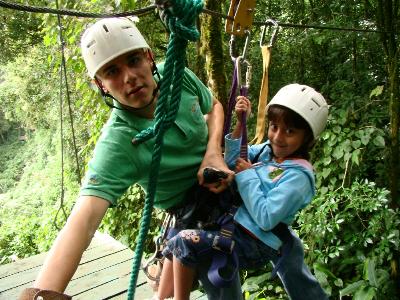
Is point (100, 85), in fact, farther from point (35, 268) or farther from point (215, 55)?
point (35, 268)

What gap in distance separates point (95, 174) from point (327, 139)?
80.6 inches

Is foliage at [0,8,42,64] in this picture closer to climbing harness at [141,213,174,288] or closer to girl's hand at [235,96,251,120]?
climbing harness at [141,213,174,288]

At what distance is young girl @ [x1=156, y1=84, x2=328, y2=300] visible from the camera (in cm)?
109

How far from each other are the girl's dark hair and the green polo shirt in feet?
0.75

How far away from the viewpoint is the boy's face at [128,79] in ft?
3.23

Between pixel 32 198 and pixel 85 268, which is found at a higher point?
pixel 85 268

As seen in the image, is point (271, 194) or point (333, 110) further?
point (333, 110)

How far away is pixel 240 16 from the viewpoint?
1.23 m

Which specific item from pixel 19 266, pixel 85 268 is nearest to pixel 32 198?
pixel 19 266

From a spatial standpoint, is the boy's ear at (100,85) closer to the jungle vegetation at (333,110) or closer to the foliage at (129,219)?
the jungle vegetation at (333,110)

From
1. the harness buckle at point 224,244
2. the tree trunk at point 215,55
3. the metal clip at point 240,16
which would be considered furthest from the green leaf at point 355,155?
the harness buckle at point 224,244

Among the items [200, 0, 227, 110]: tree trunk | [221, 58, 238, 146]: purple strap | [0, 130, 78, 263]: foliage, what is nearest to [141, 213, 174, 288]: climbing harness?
[221, 58, 238, 146]: purple strap

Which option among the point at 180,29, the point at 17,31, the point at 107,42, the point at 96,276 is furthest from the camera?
the point at 17,31

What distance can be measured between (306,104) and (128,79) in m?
0.60
